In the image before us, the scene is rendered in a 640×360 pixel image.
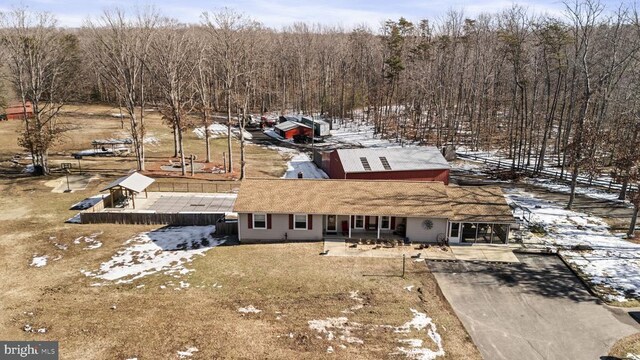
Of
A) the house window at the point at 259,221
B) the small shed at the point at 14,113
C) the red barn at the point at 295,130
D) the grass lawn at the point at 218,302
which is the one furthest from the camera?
the small shed at the point at 14,113

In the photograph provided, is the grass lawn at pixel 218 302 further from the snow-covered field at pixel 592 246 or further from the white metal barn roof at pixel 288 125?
the white metal barn roof at pixel 288 125

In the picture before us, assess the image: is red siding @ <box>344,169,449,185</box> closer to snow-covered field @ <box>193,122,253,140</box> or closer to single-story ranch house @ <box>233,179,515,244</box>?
single-story ranch house @ <box>233,179,515,244</box>

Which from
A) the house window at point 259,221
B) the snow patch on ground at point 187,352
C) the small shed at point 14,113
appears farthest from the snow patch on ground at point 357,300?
the small shed at point 14,113

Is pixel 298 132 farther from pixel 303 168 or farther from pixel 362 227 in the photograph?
pixel 362 227

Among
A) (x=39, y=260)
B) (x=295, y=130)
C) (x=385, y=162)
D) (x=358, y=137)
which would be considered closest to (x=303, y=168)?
(x=385, y=162)

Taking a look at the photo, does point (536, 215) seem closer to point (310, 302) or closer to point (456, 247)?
point (456, 247)
